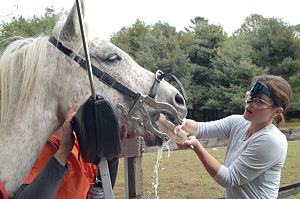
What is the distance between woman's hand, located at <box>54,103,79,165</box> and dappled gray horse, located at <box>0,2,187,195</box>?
4cm

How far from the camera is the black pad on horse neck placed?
1.99 metres

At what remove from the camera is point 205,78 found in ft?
130

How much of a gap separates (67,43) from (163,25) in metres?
47.1

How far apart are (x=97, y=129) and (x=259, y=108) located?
53.3 inches

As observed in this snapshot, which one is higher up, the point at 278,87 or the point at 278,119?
the point at 278,87

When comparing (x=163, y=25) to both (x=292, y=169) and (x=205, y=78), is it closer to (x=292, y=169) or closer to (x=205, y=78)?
(x=205, y=78)

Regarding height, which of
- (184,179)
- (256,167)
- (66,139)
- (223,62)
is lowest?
(184,179)

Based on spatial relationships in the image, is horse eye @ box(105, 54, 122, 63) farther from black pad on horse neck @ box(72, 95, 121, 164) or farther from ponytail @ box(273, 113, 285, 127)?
ponytail @ box(273, 113, 285, 127)

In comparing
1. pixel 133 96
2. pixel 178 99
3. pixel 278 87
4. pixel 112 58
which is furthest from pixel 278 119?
pixel 112 58

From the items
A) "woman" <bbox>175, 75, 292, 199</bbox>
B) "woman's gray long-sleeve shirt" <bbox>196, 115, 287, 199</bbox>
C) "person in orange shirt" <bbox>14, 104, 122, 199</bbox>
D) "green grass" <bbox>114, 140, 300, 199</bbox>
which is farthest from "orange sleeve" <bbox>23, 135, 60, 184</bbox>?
"green grass" <bbox>114, 140, 300, 199</bbox>

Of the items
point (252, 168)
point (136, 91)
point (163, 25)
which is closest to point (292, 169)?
point (252, 168)

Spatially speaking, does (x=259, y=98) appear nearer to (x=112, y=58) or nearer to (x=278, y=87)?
(x=278, y=87)

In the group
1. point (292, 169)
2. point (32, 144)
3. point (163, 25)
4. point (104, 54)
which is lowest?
point (292, 169)

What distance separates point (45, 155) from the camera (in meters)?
2.22
